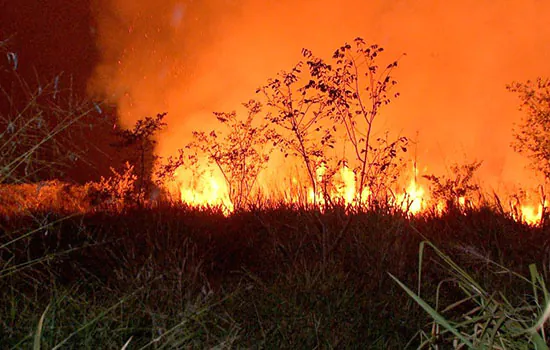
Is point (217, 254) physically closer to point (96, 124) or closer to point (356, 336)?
point (356, 336)

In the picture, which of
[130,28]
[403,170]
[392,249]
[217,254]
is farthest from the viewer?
[130,28]

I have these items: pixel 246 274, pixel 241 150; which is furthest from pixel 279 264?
pixel 241 150

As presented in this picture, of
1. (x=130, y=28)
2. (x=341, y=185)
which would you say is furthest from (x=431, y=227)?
(x=130, y=28)

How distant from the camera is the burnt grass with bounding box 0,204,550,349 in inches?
104

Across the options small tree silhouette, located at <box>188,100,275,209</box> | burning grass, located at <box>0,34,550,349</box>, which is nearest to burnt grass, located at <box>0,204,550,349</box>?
burning grass, located at <box>0,34,550,349</box>

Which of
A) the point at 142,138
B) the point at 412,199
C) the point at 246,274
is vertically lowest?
the point at 246,274

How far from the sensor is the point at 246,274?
5.07 meters

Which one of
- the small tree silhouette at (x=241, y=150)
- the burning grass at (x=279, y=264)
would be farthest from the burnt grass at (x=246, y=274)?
the small tree silhouette at (x=241, y=150)

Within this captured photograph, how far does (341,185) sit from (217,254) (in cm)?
371

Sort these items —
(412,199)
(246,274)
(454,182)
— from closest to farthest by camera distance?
(246,274) → (412,199) → (454,182)

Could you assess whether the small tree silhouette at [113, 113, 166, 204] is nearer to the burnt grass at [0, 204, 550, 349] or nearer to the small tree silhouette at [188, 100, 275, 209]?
the small tree silhouette at [188, 100, 275, 209]

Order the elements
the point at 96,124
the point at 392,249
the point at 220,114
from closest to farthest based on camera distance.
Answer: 1. the point at 96,124
2. the point at 392,249
3. the point at 220,114

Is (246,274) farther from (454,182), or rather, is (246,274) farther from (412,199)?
(454,182)

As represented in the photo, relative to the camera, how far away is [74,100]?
2.71m
